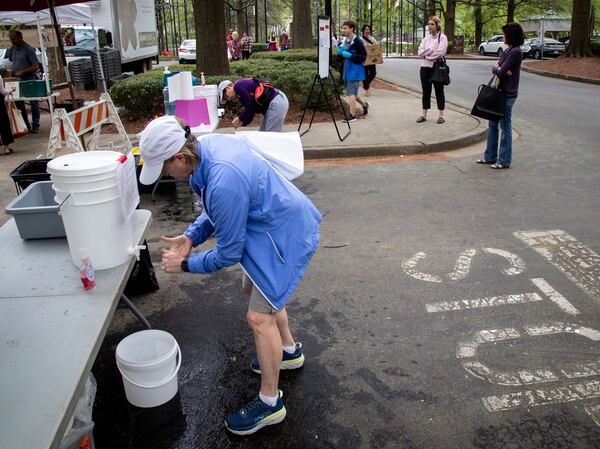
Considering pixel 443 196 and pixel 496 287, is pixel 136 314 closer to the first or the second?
pixel 496 287

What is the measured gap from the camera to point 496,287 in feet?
14.1

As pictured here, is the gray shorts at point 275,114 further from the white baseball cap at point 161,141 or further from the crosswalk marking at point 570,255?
the white baseball cap at point 161,141

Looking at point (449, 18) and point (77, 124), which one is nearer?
point (77, 124)

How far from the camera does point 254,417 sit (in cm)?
285

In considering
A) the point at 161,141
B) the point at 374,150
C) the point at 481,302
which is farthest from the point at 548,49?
the point at 161,141

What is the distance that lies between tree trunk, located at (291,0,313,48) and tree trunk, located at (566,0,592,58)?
1147 centimetres

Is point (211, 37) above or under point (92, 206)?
above

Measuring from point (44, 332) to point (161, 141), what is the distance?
38.0 inches

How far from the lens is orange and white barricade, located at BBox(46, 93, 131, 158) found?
5684mm

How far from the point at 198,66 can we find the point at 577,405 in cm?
1075

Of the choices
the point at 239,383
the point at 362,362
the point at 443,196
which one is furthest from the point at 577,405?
the point at 443,196

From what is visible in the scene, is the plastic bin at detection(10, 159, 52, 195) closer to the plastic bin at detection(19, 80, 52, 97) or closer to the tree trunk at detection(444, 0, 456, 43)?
the plastic bin at detection(19, 80, 52, 97)

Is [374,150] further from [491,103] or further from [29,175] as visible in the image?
[29,175]

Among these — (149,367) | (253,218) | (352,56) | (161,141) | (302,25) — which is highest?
(302,25)
